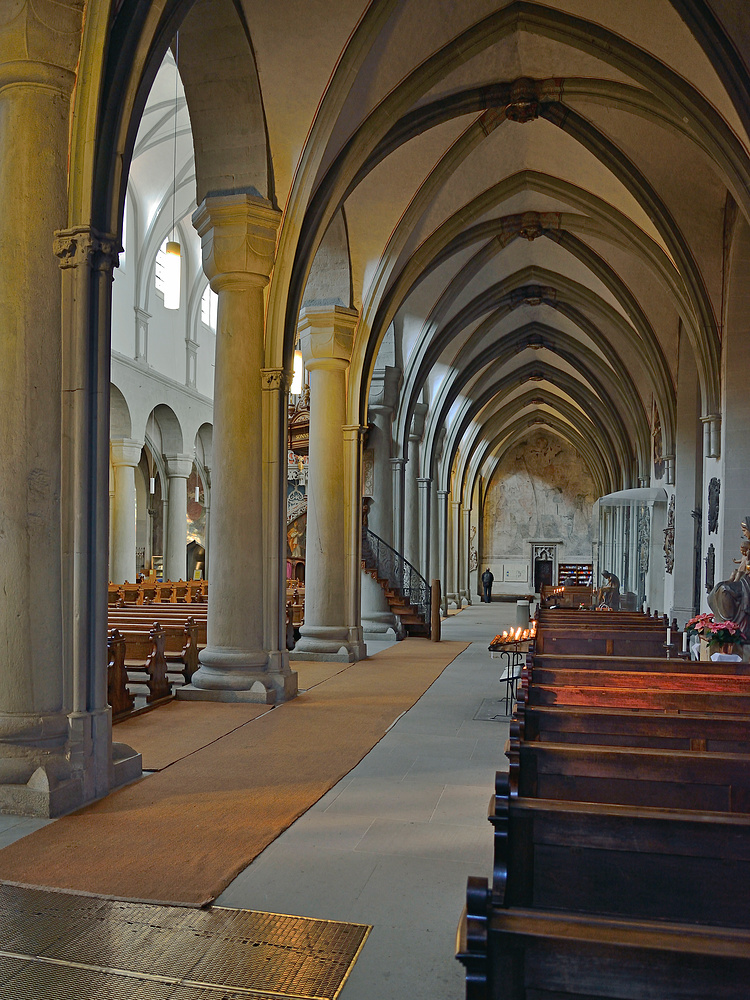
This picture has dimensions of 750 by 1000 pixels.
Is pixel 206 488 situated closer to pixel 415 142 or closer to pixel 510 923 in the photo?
→ pixel 415 142

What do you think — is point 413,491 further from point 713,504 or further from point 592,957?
point 592,957

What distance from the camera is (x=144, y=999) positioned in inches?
114

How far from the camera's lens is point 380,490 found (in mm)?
17750

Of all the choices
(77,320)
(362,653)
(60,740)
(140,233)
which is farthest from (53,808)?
(140,233)

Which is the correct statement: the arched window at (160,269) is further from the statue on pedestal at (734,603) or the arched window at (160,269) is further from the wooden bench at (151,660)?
the statue on pedestal at (734,603)

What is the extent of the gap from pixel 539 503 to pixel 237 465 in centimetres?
3274

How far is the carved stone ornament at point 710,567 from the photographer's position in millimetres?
11750

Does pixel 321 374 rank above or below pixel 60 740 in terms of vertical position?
above

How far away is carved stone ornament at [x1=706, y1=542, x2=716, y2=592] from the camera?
11.8 m

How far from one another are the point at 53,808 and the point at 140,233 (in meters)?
19.8

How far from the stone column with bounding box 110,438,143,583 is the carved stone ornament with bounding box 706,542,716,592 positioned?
550 inches

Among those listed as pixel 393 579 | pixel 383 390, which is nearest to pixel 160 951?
pixel 393 579

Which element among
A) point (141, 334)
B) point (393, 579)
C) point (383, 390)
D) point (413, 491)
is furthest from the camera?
point (413, 491)

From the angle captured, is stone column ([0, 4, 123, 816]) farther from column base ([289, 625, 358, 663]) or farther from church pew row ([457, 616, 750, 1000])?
column base ([289, 625, 358, 663])
